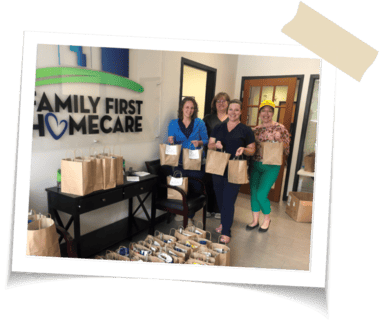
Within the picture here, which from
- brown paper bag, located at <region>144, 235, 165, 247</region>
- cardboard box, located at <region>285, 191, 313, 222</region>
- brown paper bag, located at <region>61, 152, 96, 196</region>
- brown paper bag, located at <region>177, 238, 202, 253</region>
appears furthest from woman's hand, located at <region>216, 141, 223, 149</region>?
cardboard box, located at <region>285, 191, 313, 222</region>

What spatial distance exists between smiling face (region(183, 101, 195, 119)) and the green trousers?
1074 millimetres

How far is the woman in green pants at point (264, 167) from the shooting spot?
3.01 meters

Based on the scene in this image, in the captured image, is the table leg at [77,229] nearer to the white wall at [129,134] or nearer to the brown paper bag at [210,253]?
the white wall at [129,134]

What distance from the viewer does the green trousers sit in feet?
10.2

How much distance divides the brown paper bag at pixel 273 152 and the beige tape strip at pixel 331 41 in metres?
1.55

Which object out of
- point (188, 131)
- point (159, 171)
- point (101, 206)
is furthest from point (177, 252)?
point (188, 131)

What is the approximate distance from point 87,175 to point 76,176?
9cm

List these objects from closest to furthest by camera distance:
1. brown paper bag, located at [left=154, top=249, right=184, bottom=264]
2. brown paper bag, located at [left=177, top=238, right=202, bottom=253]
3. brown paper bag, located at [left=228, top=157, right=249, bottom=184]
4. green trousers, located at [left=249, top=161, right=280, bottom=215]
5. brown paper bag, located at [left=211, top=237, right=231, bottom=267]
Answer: brown paper bag, located at [left=154, top=249, right=184, bottom=264], brown paper bag, located at [left=211, top=237, right=231, bottom=267], brown paper bag, located at [left=177, top=238, right=202, bottom=253], brown paper bag, located at [left=228, top=157, right=249, bottom=184], green trousers, located at [left=249, top=161, right=280, bottom=215]

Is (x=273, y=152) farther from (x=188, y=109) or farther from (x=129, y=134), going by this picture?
(x=129, y=134)

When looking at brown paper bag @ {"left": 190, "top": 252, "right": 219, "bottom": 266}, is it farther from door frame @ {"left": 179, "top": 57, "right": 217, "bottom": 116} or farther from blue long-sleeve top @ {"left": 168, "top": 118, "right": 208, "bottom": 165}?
door frame @ {"left": 179, "top": 57, "right": 217, "bottom": 116}

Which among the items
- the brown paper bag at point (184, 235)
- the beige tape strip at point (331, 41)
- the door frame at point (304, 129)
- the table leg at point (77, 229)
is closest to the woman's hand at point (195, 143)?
the brown paper bag at point (184, 235)

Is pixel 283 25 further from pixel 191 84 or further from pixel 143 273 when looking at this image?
pixel 191 84

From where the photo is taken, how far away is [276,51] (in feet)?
5.26

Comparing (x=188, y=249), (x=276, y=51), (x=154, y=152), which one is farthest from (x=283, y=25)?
(x=154, y=152)
